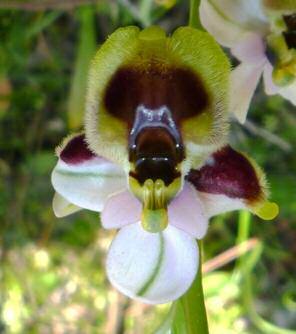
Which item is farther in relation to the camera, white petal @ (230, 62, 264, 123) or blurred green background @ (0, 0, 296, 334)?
blurred green background @ (0, 0, 296, 334)

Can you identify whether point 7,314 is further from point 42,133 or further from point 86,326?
point 42,133

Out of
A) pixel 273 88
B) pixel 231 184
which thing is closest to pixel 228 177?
pixel 231 184

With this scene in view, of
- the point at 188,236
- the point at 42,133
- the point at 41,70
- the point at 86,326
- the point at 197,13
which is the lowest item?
the point at 86,326

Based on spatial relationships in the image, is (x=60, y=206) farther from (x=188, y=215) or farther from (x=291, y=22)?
(x=291, y=22)

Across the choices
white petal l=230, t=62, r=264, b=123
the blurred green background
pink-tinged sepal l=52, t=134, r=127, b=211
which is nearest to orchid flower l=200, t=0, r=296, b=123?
white petal l=230, t=62, r=264, b=123

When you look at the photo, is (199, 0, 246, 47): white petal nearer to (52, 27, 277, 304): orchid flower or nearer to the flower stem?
(52, 27, 277, 304): orchid flower

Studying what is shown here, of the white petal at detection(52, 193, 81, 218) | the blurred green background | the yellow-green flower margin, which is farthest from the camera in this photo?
the blurred green background

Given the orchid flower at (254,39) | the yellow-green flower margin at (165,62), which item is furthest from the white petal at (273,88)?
the yellow-green flower margin at (165,62)

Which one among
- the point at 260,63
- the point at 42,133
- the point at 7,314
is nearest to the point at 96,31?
the point at 42,133
